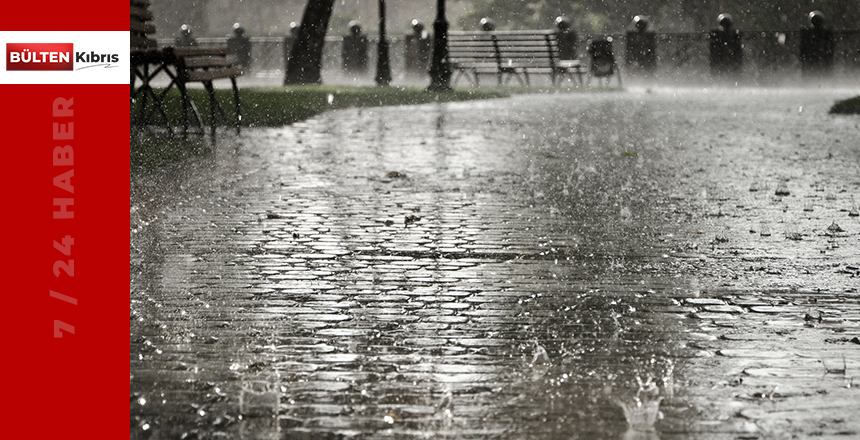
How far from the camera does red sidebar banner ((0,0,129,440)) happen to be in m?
2.70

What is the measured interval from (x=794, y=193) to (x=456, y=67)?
1703 cm

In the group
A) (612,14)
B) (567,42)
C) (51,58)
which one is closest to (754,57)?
(567,42)

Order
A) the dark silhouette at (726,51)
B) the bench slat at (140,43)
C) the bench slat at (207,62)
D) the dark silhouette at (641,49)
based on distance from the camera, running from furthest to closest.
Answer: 1. the dark silhouette at (641,49)
2. the dark silhouette at (726,51)
3. the bench slat at (140,43)
4. the bench slat at (207,62)

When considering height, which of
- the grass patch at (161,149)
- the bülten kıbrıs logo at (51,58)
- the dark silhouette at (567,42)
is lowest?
the grass patch at (161,149)

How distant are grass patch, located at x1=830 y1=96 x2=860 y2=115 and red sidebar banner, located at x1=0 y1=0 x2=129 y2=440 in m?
13.9

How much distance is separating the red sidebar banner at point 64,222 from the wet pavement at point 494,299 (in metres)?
0.20

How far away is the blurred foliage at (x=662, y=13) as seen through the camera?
39050 millimetres

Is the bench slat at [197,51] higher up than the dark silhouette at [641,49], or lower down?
lower down

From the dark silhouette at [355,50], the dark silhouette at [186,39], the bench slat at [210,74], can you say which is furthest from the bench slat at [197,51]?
the dark silhouette at [186,39]

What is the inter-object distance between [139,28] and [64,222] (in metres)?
7.65

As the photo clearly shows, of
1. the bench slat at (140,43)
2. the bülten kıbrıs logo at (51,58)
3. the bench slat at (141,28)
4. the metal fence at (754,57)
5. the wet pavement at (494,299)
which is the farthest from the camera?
the metal fence at (754,57)

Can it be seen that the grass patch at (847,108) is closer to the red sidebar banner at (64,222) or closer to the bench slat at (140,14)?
the bench slat at (140,14)

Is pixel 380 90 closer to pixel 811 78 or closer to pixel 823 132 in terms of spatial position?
pixel 823 132

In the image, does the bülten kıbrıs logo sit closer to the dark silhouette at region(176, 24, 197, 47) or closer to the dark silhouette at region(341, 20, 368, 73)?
the dark silhouette at region(341, 20, 368, 73)
